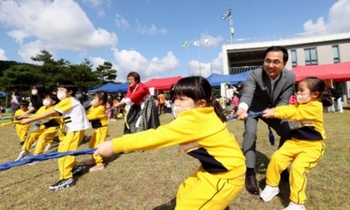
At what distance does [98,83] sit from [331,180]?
143 feet

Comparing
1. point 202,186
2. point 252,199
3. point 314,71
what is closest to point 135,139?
point 202,186

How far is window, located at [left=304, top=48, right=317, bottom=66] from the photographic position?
26.3 metres

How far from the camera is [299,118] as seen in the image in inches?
98.2

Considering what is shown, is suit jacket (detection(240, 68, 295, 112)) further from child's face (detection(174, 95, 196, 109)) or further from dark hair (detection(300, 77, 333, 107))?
child's face (detection(174, 95, 196, 109))

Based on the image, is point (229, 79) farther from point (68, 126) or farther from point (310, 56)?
point (310, 56)

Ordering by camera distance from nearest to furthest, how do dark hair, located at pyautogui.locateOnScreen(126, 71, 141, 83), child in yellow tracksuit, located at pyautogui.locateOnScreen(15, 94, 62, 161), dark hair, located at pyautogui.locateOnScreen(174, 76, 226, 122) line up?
dark hair, located at pyautogui.locateOnScreen(174, 76, 226, 122) < child in yellow tracksuit, located at pyautogui.locateOnScreen(15, 94, 62, 161) < dark hair, located at pyautogui.locateOnScreen(126, 71, 141, 83)

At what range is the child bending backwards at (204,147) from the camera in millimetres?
1482

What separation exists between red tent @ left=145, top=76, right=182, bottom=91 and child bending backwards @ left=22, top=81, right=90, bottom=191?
15.4 metres

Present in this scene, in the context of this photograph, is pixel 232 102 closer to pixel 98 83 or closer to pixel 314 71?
pixel 314 71

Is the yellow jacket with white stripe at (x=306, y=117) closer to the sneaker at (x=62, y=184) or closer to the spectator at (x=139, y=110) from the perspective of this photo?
the sneaker at (x=62, y=184)

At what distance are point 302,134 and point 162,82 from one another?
1794cm

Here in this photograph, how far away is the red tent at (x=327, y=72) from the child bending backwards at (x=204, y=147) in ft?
44.2

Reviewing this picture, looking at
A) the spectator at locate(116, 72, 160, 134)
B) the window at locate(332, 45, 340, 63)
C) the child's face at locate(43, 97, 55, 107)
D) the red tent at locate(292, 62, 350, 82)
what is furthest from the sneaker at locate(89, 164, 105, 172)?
the window at locate(332, 45, 340, 63)

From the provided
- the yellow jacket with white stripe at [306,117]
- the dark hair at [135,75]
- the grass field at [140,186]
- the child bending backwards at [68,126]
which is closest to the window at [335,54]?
the grass field at [140,186]
